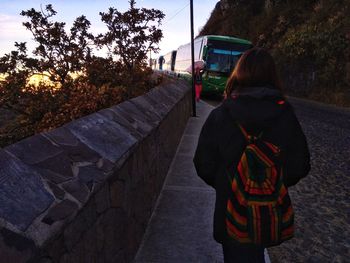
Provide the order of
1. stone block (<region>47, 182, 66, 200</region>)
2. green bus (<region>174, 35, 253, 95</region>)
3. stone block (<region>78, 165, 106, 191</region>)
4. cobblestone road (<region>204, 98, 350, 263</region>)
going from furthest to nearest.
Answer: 1. green bus (<region>174, 35, 253, 95</region>)
2. cobblestone road (<region>204, 98, 350, 263</region>)
3. stone block (<region>78, 165, 106, 191</region>)
4. stone block (<region>47, 182, 66, 200</region>)

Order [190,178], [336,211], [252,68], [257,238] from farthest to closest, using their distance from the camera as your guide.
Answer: [190,178] → [336,211] → [252,68] → [257,238]

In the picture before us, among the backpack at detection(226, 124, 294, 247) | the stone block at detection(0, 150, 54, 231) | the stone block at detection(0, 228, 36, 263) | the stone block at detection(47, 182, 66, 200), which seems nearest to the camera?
the stone block at detection(0, 228, 36, 263)

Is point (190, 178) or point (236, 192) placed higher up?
point (236, 192)

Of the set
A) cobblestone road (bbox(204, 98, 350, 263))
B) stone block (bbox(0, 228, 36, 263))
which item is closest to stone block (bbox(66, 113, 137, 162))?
stone block (bbox(0, 228, 36, 263))

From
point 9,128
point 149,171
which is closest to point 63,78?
point 9,128

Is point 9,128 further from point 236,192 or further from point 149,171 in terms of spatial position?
point 236,192

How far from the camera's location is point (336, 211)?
5543 millimetres

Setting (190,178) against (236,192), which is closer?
(236,192)

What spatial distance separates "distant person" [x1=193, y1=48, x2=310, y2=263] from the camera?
237 cm

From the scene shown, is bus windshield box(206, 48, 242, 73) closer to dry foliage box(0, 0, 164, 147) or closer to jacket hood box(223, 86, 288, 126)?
dry foliage box(0, 0, 164, 147)

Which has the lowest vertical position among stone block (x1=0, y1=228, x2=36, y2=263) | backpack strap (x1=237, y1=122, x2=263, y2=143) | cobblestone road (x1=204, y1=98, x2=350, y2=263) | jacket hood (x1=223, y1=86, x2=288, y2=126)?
cobblestone road (x1=204, y1=98, x2=350, y2=263)

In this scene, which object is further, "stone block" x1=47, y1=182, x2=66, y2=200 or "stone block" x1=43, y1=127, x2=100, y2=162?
"stone block" x1=43, y1=127, x2=100, y2=162

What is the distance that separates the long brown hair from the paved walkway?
A: 1.90m

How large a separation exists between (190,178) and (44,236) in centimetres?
489
